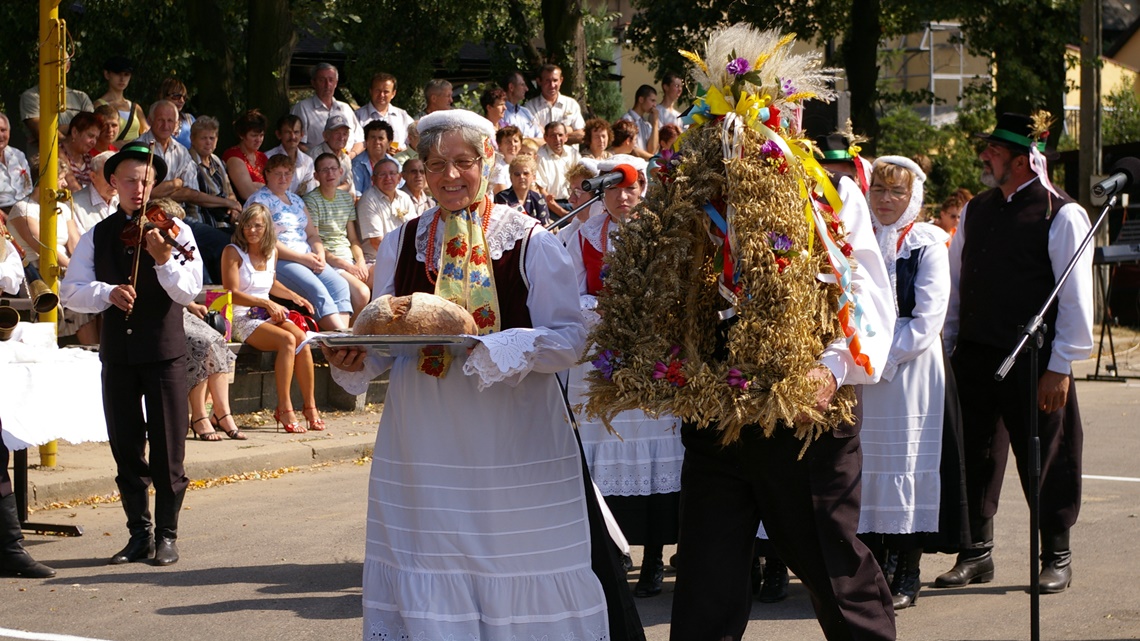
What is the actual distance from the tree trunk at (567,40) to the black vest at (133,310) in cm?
1152

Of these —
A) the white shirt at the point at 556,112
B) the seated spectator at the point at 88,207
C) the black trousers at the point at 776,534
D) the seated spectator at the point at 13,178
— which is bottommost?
the black trousers at the point at 776,534

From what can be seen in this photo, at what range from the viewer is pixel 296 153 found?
1332 cm

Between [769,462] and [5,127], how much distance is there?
778 cm

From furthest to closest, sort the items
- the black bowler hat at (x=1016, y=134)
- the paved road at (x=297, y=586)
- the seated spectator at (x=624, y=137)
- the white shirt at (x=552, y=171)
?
the white shirt at (x=552, y=171) < the seated spectator at (x=624, y=137) < the black bowler hat at (x=1016, y=134) < the paved road at (x=297, y=586)

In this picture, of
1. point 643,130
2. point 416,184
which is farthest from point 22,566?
point 643,130

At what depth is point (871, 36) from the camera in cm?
2212

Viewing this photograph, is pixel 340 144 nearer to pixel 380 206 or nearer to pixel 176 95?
pixel 380 206

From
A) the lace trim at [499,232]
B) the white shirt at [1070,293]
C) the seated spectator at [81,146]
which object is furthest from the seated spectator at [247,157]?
the lace trim at [499,232]

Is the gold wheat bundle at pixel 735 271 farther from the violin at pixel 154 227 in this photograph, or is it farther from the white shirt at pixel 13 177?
the white shirt at pixel 13 177

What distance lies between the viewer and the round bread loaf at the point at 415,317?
429cm

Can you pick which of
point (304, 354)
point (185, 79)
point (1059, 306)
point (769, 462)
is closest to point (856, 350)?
point (769, 462)

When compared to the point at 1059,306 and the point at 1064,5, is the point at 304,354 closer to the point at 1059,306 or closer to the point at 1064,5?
the point at 1059,306

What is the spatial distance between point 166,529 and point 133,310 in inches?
44.8

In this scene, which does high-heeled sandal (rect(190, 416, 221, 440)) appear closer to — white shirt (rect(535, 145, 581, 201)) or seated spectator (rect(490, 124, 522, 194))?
seated spectator (rect(490, 124, 522, 194))
